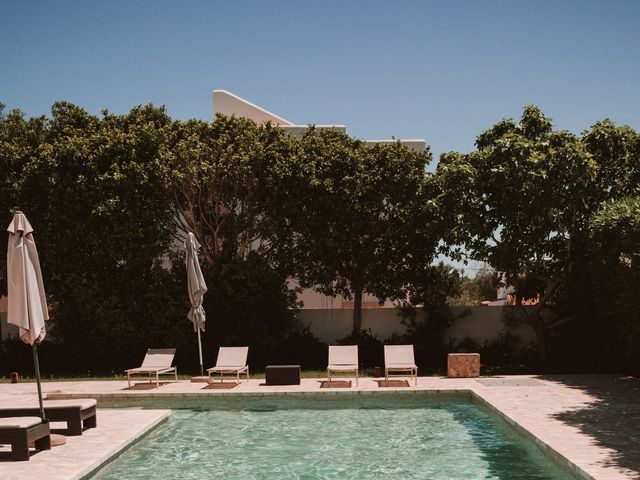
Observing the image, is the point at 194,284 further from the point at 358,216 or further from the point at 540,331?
the point at 540,331

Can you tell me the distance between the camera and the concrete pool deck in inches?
332

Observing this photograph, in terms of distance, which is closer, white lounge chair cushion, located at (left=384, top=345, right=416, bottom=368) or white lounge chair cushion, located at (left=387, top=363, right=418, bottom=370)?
white lounge chair cushion, located at (left=387, top=363, right=418, bottom=370)

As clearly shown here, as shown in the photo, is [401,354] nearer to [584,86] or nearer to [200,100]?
[584,86]

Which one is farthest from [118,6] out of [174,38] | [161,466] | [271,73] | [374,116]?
[161,466]

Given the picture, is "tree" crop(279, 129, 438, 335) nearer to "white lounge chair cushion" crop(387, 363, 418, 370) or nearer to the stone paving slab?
"white lounge chair cushion" crop(387, 363, 418, 370)

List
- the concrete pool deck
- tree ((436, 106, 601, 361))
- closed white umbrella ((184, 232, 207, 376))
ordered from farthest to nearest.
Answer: closed white umbrella ((184, 232, 207, 376)) < tree ((436, 106, 601, 361)) < the concrete pool deck

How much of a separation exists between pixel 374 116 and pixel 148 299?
9.43 metres

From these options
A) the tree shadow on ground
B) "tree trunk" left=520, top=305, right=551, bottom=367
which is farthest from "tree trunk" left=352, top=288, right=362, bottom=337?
the tree shadow on ground

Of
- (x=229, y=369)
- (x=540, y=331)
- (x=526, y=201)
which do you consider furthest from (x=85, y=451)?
(x=540, y=331)

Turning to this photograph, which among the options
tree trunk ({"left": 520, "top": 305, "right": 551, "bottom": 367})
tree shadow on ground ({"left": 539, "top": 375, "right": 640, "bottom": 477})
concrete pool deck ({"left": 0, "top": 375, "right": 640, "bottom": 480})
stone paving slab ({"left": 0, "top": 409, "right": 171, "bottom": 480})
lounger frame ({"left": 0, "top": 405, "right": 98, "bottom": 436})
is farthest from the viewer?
tree trunk ({"left": 520, "top": 305, "right": 551, "bottom": 367})

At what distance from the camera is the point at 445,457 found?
33.1 feet

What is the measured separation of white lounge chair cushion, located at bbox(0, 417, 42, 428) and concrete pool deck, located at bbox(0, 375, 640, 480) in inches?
18.8

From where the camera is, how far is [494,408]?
1247cm

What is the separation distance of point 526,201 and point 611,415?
7.70m
